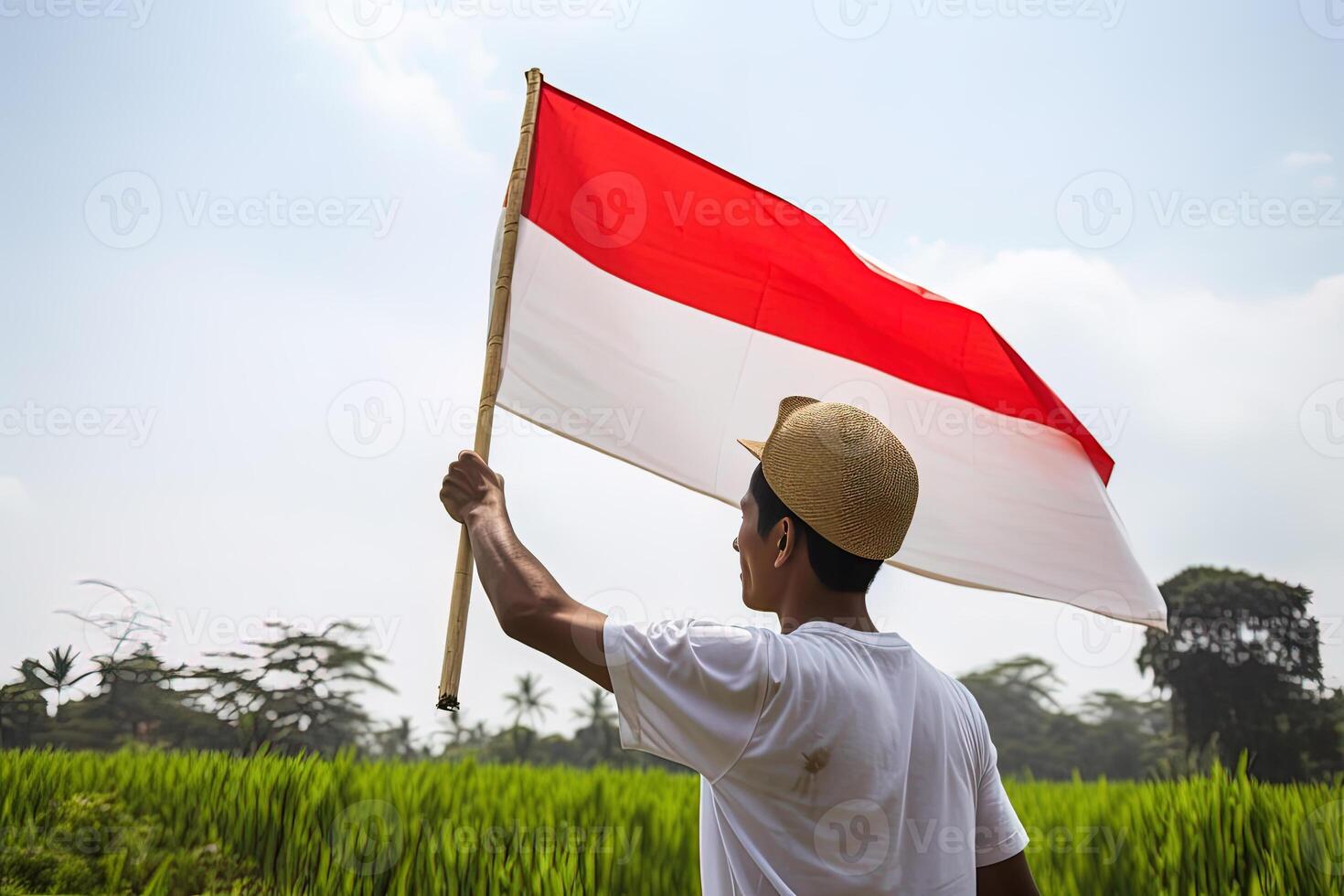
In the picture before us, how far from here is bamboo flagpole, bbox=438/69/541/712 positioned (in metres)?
2.07

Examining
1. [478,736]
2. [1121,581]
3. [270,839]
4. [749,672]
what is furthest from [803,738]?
[478,736]

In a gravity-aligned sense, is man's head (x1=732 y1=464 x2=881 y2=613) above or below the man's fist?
below

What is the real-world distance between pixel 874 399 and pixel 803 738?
2248mm

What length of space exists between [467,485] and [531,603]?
0.43 m

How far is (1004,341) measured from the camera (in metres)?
3.61

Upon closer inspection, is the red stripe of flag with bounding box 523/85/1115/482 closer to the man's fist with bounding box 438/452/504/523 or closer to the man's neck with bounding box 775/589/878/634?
the man's fist with bounding box 438/452/504/523

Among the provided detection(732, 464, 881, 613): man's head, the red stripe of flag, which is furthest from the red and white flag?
detection(732, 464, 881, 613): man's head

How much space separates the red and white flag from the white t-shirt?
64.1 inches

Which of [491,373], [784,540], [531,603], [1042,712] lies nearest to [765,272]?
[491,373]

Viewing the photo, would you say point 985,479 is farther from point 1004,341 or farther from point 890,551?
point 890,551

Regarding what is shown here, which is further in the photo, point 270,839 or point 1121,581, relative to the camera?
point 270,839

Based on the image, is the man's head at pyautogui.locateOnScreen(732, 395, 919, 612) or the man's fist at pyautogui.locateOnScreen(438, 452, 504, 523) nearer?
the man's head at pyautogui.locateOnScreen(732, 395, 919, 612)

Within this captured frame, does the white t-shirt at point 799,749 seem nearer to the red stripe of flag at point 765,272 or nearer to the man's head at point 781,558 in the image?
the man's head at point 781,558

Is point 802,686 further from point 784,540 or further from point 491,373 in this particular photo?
point 491,373
